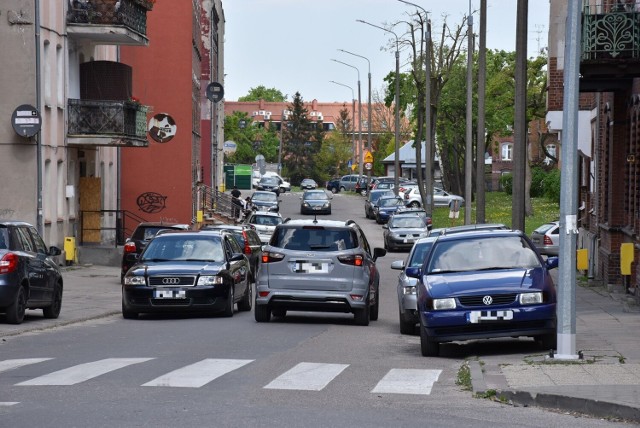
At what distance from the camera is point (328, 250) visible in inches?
861

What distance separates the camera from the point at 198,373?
14086 millimetres

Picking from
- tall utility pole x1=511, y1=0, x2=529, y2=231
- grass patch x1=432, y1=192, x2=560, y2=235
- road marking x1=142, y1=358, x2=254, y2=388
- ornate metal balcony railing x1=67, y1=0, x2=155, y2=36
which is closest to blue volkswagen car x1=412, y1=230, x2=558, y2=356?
road marking x1=142, y1=358, x2=254, y2=388

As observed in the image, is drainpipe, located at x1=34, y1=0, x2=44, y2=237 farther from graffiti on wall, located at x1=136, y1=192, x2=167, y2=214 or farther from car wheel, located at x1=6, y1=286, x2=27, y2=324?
graffiti on wall, located at x1=136, y1=192, x2=167, y2=214

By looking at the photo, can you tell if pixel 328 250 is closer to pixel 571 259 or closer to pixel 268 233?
pixel 571 259

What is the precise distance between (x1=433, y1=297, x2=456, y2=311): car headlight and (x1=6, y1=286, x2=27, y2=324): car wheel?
759cm

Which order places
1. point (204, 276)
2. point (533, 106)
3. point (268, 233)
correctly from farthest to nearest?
point (533, 106) → point (268, 233) → point (204, 276)

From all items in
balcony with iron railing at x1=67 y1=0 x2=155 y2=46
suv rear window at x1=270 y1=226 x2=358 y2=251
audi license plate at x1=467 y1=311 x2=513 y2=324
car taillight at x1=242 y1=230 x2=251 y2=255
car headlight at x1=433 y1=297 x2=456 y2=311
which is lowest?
car taillight at x1=242 y1=230 x2=251 y2=255

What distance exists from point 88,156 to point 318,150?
12181 centimetres

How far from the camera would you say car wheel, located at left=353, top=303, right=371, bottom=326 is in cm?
2223

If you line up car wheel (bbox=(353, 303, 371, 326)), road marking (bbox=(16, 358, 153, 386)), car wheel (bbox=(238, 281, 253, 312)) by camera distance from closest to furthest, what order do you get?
road marking (bbox=(16, 358, 153, 386)) < car wheel (bbox=(353, 303, 371, 326)) < car wheel (bbox=(238, 281, 253, 312))

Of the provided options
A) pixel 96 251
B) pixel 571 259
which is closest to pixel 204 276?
pixel 571 259

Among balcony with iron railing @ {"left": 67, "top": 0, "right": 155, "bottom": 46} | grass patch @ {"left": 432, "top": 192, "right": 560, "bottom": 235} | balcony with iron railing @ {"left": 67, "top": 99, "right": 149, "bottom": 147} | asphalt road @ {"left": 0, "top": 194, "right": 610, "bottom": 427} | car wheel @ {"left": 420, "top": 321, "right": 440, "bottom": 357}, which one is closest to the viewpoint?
asphalt road @ {"left": 0, "top": 194, "right": 610, "bottom": 427}

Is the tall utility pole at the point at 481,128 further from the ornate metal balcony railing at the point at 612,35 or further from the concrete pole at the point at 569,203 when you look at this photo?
the concrete pole at the point at 569,203

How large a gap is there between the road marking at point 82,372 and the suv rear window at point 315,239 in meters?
6.52
